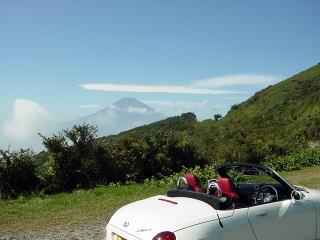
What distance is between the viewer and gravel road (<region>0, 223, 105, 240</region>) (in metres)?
6.93

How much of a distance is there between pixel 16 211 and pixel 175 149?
10.2m

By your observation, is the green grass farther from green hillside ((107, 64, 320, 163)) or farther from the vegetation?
green hillside ((107, 64, 320, 163))

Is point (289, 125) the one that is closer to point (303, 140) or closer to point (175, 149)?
point (303, 140)

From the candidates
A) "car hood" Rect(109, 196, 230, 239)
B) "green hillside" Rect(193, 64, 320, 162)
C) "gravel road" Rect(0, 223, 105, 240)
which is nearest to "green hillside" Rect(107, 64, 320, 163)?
"green hillside" Rect(193, 64, 320, 162)

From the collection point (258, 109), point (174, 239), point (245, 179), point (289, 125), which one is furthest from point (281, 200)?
point (258, 109)

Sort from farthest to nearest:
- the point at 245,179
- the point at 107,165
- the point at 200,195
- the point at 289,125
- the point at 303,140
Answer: the point at 289,125, the point at 303,140, the point at 107,165, the point at 245,179, the point at 200,195

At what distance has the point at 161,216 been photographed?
4.16 metres

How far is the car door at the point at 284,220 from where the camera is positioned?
4.50 m

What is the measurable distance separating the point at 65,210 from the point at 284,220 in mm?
6671

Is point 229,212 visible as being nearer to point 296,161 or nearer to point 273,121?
point 296,161

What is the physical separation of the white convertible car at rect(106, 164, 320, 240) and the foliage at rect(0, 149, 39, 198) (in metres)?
10.7

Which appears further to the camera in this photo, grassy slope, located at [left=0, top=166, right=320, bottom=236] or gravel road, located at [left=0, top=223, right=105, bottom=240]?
grassy slope, located at [left=0, top=166, right=320, bottom=236]

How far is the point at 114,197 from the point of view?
38.1 ft

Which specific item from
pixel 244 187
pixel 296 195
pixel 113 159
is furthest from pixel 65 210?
pixel 296 195
